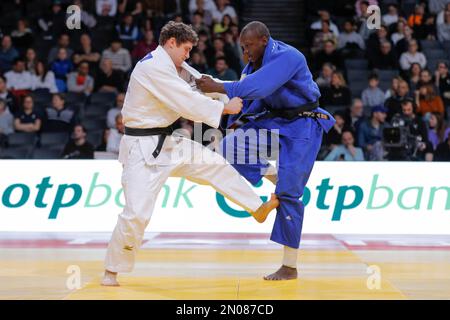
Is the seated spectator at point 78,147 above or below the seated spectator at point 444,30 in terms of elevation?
below

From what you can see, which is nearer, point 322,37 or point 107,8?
point 322,37

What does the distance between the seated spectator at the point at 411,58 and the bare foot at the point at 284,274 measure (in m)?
8.59

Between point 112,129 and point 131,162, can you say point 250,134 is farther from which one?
point 112,129

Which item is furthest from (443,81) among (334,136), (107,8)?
(107,8)

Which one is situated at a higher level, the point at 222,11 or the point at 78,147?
the point at 222,11

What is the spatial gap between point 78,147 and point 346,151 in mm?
3926

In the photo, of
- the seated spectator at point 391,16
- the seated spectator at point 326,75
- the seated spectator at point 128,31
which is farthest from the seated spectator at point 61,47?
the seated spectator at point 391,16

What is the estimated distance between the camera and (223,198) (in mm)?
10523

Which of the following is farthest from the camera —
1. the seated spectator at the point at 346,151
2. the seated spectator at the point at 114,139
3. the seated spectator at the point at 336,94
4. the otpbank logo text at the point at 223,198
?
the seated spectator at the point at 336,94

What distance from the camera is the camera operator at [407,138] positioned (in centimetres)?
1268

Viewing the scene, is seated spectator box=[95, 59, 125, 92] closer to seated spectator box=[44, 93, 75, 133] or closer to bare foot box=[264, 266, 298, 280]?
seated spectator box=[44, 93, 75, 133]

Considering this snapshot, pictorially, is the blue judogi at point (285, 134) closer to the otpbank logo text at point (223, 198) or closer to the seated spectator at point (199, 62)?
the otpbank logo text at point (223, 198)

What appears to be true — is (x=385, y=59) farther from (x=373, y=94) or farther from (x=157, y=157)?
(x=157, y=157)
